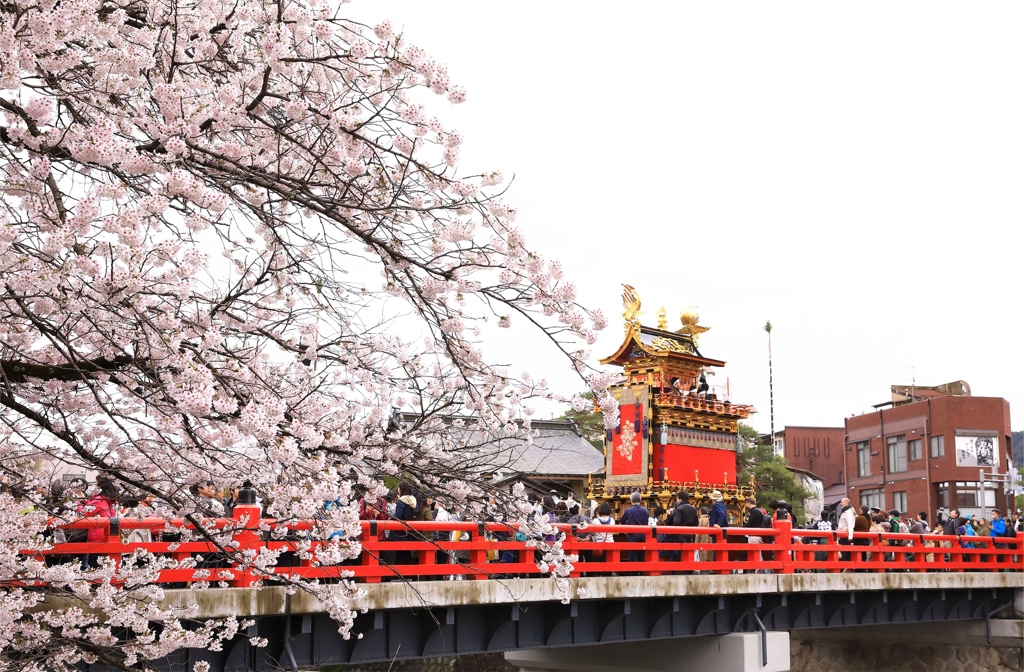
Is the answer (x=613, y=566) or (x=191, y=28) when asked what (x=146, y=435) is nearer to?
(x=191, y=28)

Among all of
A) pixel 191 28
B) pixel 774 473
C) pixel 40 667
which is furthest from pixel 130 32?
pixel 774 473

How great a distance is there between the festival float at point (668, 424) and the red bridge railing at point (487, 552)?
8.78 meters

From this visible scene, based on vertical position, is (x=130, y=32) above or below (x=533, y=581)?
above

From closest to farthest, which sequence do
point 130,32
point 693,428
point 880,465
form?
point 130,32, point 693,428, point 880,465

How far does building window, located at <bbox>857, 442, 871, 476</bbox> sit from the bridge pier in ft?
132

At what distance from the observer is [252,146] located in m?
6.71

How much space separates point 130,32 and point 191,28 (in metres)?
0.36

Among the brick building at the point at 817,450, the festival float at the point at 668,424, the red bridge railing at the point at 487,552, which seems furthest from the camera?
the brick building at the point at 817,450

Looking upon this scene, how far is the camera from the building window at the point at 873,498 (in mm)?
55250

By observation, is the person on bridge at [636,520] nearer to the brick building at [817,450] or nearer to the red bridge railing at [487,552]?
the red bridge railing at [487,552]

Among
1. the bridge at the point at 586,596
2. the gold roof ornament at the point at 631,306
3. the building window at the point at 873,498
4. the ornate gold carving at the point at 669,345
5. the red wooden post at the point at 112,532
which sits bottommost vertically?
the bridge at the point at 586,596

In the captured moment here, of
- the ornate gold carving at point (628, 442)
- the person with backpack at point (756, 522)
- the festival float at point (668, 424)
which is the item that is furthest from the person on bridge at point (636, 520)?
the ornate gold carving at point (628, 442)

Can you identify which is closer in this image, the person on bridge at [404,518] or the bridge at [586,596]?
the bridge at [586,596]

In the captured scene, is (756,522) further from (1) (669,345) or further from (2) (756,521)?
(1) (669,345)
